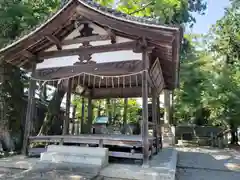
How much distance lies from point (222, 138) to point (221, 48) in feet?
20.7

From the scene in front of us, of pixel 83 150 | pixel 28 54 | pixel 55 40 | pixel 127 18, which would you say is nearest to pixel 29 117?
pixel 28 54

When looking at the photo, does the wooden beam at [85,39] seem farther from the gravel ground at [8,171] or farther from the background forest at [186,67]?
the gravel ground at [8,171]

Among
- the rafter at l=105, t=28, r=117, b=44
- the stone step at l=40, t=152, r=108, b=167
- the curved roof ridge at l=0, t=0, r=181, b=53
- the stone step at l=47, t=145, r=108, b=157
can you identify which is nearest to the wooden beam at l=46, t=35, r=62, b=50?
the curved roof ridge at l=0, t=0, r=181, b=53

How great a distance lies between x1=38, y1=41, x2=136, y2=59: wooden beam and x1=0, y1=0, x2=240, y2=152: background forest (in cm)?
84

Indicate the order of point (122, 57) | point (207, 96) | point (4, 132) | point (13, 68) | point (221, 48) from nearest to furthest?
point (122, 57)
point (4, 132)
point (13, 68)
point (207, 96)
point (221, 48)

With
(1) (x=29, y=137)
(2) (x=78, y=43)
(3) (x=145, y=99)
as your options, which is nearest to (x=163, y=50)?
(3) (x=145, y=99)

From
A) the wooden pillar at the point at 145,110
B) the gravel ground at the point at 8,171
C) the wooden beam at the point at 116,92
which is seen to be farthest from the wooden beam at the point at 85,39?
the wooden beam at the point at 116,92

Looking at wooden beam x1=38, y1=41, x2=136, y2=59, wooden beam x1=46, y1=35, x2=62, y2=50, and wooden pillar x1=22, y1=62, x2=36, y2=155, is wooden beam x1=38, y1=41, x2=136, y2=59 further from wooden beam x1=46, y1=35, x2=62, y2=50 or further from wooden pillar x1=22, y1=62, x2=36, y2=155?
wooden pillar x1=22, y1=62, x2=36, y2=155

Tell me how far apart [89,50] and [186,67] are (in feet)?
33.7

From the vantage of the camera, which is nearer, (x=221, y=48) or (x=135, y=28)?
(x=135, y=28)

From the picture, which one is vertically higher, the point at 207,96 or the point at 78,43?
the point at 78,43

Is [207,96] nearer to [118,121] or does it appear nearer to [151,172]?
[118,121]

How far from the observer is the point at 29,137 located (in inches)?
233

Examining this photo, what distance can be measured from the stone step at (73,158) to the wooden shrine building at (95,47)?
0.93m
